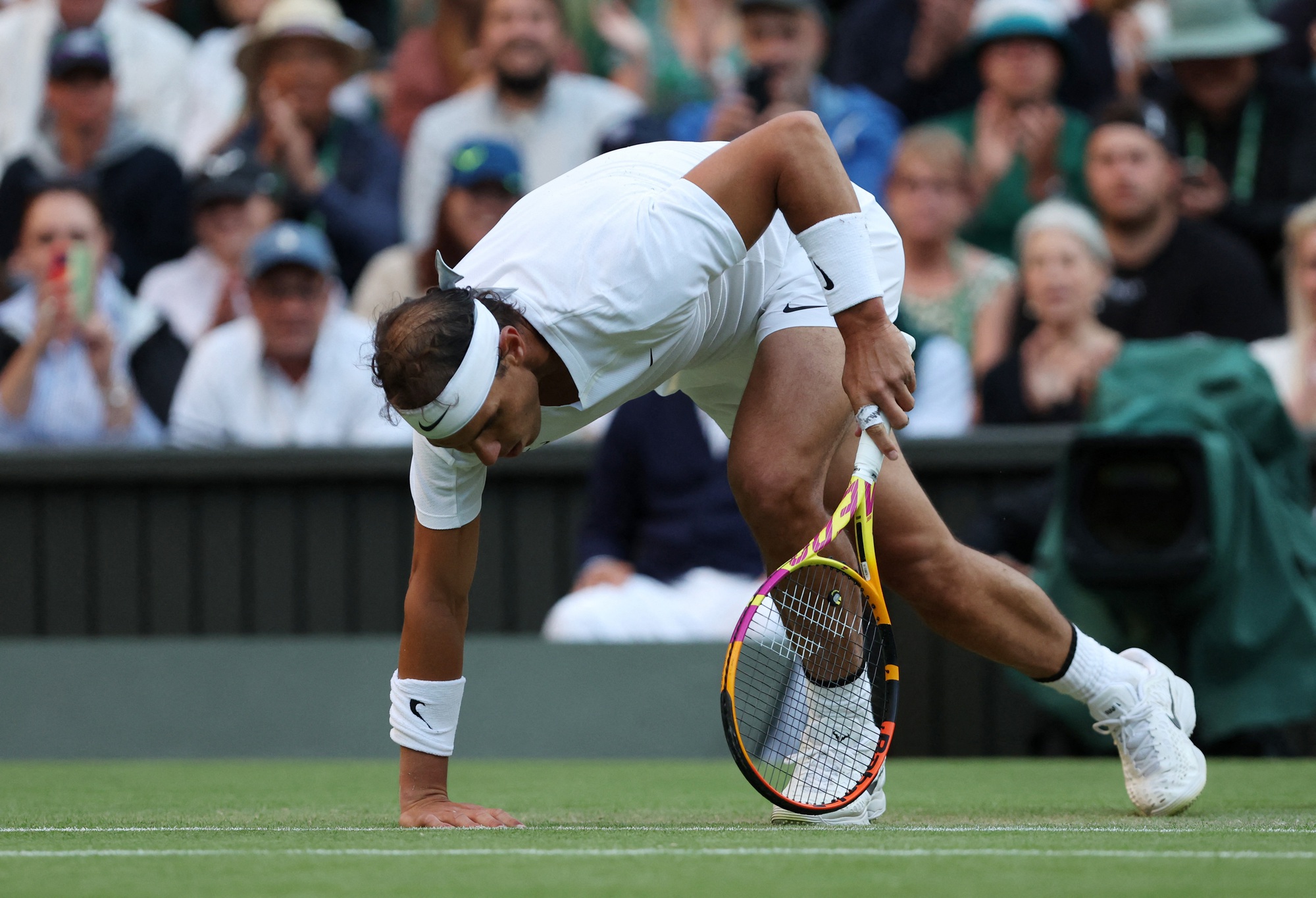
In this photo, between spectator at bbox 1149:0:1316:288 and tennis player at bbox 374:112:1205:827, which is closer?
tennis player at bbox 374:112:1205:827

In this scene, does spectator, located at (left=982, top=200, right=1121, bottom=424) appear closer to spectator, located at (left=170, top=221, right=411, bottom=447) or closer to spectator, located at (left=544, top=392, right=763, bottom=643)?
spectator, located at (left=544, top=392, right=763, bottom=643)

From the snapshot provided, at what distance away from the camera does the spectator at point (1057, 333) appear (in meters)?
6.97

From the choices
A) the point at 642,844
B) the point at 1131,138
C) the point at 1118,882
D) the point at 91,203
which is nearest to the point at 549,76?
the point at 91,203

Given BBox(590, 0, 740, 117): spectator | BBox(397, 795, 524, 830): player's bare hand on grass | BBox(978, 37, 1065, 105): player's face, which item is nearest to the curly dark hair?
BBox(397, 795, 524, 830): player's bare hand on grass

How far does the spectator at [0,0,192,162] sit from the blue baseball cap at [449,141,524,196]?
7.56 feet

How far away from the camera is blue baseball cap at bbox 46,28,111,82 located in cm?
855

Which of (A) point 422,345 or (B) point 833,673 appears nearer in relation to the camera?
(A) point 422,345

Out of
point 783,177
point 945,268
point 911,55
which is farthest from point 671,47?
point 783,177

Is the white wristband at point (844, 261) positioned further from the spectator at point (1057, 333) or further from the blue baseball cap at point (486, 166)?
the blue baseball cap at point (486, 166)

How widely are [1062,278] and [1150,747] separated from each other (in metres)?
3.29

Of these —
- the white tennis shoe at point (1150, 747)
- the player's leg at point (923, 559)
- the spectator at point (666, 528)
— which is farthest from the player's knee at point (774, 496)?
the spectator at point (666, 528)

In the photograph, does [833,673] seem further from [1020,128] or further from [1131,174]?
[1020,128]

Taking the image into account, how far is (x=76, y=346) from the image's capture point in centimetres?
772

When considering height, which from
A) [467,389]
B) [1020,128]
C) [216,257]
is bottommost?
[216,257]
